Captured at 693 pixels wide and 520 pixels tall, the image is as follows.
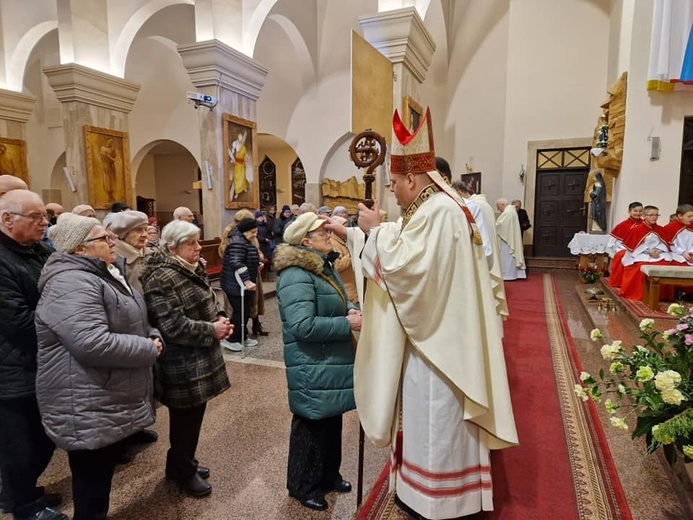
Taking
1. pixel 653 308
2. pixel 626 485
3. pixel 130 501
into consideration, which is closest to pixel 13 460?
pixel 130 501

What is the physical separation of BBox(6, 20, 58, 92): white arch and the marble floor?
35.8 ft

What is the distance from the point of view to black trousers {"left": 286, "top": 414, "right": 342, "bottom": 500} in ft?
7.62

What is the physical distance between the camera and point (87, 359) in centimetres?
186

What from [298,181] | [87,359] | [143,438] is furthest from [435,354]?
[298,181]

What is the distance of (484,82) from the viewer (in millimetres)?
13078

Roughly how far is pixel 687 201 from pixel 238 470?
8728 millimetres

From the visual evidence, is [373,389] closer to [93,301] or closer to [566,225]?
[93,301]

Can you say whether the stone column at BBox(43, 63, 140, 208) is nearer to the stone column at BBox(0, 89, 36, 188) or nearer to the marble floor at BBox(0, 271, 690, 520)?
the stone column at BBox(0, 89, 36, 188)

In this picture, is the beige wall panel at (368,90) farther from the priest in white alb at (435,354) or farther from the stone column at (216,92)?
the stone column at (216,92)

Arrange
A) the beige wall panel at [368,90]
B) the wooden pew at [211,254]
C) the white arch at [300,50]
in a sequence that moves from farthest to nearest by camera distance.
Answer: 1. the white arch at [300,50]
2. the wooden pew at [211,254]
3. the beige wall panel at [368,90]

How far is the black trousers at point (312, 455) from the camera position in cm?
232

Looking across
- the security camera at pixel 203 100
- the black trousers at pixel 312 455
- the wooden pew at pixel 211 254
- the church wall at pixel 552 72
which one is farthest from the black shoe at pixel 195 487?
the church wall at pixel 552 72

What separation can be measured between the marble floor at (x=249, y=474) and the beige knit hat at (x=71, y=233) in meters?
1.48

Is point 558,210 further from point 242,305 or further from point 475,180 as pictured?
point 242,305
